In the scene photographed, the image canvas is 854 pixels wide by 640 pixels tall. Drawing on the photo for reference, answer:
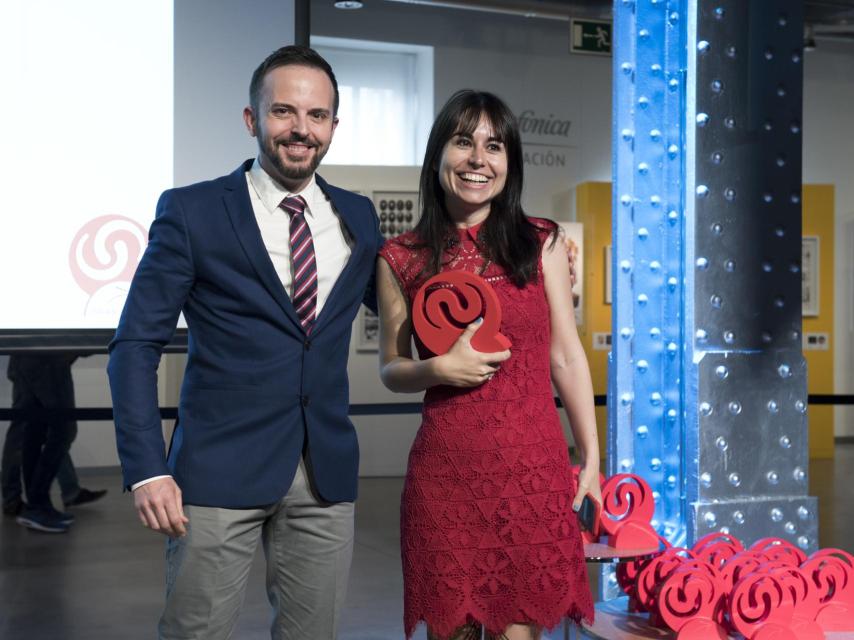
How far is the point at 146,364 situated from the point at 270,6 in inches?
133

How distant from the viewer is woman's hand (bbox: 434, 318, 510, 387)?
228cm

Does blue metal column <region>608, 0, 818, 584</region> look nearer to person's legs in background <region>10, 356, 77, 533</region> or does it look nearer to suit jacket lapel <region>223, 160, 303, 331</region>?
suit jacket lapel <region>223, 160, 303, 331</region>

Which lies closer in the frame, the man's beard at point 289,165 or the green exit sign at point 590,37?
the man's beard at point 289,165

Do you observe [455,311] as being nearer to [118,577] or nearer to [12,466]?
[118,577]

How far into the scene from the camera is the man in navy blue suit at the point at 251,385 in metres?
2.19

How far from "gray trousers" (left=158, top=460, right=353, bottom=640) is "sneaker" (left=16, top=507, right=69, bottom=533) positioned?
5.05 metres

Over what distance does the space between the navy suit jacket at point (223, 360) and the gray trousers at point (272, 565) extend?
0.16ft

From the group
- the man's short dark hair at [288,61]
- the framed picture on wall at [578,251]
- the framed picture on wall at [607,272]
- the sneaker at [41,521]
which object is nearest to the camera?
the man's short dark hair at [288,61]

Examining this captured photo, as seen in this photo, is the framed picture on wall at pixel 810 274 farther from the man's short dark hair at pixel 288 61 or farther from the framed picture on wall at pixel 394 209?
the man's short dark hair at pixel 288 61

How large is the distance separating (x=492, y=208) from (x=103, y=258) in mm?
2978

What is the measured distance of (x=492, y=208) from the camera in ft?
8.25

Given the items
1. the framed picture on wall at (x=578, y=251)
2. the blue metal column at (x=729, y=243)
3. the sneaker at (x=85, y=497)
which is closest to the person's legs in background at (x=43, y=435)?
the sneaker at (x=85, y=497)

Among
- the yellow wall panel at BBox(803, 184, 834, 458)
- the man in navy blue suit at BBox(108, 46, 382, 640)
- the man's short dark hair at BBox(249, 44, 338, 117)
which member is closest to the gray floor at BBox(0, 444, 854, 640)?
the man in navy blue suit at BBox(108, 46, 382, 640)

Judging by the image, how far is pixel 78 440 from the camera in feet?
26.3
